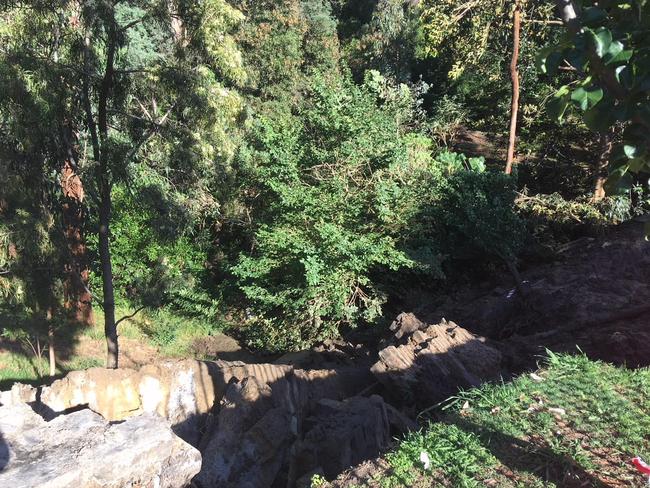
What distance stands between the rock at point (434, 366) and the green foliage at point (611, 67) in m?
4.37

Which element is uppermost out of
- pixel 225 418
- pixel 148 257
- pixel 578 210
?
pixel 148 257

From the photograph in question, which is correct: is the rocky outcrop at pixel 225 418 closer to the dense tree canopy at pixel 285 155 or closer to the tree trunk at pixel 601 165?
the dense tree canopy at pixel 285 155

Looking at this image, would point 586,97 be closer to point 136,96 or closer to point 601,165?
point 136,96

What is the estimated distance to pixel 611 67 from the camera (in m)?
1.88

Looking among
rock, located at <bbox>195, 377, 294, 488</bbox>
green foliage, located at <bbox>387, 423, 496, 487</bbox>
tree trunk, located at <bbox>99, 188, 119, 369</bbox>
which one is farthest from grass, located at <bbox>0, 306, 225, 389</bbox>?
green foliage, located at <bbox>387, 423, 496, 487</bbox>

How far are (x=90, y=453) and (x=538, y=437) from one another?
121 inches

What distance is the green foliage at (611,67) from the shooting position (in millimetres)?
1784

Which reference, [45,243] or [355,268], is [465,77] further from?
[45,243]

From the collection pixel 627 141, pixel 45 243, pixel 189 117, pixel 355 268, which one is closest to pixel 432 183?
pixel 355 268

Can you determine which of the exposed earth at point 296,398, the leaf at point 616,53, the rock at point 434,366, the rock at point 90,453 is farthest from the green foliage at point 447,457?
Result: the leaf at point 616,53

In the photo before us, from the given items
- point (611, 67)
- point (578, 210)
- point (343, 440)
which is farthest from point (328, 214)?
point (611, 67)

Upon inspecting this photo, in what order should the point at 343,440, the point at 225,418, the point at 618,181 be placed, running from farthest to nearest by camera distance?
the point at 225,418 → the point at 343,440 → the point at 618,181

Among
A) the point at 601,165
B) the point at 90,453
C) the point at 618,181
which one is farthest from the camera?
the point at 601,165

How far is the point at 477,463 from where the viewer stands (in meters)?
3.55
